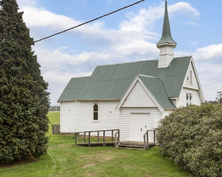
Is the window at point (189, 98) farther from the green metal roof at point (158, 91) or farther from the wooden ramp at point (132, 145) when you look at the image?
the wooden ramp at point (132, 145)

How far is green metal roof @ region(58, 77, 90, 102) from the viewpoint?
28.0m

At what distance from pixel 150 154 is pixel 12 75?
877 cm

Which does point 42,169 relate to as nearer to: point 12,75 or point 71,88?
point 12,75

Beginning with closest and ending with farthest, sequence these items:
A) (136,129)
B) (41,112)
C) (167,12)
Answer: (41,112) < (136,129) < (167,12)

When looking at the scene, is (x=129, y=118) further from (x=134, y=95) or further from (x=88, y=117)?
(x=88, y=117)

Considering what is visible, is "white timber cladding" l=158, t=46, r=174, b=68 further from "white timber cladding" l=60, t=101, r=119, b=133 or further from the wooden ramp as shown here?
the wooden ramp

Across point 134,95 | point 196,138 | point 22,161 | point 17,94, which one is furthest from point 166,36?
point 22,161

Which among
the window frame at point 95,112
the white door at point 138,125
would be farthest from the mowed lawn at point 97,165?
the window frame at point 95,112

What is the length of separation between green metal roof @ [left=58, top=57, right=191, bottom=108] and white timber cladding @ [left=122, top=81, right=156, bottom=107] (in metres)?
1.17

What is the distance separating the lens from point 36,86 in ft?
48.6

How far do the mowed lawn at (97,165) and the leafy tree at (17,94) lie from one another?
0.69 metres

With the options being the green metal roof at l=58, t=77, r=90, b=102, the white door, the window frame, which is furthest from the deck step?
the green metal roof at l=58, t=77, r=90, b=102

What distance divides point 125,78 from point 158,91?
4.82 metres

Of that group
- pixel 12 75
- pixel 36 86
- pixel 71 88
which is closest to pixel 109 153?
pixel 36 86
